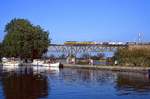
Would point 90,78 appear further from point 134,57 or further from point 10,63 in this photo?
point 10,63

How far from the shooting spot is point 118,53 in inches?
4203

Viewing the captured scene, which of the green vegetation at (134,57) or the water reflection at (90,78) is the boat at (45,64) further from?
the water reflection at (90,78)

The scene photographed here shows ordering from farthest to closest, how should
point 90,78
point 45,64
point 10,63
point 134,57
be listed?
point 10,63 < point 45,64 < point 134,57 < point 90,78

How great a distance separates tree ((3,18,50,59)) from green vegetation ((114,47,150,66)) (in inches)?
1519

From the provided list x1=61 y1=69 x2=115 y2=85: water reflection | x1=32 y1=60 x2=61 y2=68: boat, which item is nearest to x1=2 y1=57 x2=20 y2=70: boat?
x1=32 y1=60 x2=61 y2=68: boat

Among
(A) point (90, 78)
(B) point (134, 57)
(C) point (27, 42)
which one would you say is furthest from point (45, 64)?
(A) point (90, 78)

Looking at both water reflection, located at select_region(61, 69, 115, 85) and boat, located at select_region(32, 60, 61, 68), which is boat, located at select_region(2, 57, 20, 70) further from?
water reflection, located at select_region(61, 69, 115, 85)

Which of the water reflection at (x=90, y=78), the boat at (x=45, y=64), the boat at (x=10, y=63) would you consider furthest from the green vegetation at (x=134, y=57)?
the boat at (x=10, y=63)

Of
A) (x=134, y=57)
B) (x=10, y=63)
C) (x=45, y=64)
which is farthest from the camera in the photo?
(x=10, y=63)

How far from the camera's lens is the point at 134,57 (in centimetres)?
9838

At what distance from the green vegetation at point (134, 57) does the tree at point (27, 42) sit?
3857 cm

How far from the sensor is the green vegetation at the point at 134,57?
95.8 meters

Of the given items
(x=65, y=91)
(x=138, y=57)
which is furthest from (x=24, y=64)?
(x=65, y=91)

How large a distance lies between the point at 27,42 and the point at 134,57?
48.5 metres
